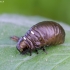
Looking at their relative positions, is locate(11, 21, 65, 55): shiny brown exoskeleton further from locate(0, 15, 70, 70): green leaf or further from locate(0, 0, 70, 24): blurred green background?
locate(0, 0, 70, 24): blurred green background

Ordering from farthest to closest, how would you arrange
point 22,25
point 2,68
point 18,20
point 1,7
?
point 1,7 < point 18,20 < point 22,25 < point 2,68

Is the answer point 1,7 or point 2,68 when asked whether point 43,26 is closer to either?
point 2,68

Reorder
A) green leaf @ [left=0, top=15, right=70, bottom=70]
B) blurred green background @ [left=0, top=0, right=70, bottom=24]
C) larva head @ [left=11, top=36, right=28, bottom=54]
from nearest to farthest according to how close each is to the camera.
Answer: green leaf @ [left=0, top=15, right=70, bottom=70] < larva head @ [left=11, top=36, right=28, bottom=54] < blurred green background @ [left=0, top=0, right=70, bottom=24]

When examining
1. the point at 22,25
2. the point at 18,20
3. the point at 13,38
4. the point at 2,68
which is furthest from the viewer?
the point at 18,20

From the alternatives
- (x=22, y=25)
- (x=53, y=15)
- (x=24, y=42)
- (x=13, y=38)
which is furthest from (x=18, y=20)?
(x=53, y=15)

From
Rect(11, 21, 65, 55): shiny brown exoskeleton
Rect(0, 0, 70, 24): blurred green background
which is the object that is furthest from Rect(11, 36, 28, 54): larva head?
Rect(0, 0, 70, 24): blurred green background

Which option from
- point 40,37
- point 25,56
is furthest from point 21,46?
point 40,37

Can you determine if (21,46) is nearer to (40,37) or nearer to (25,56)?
(25,56)
